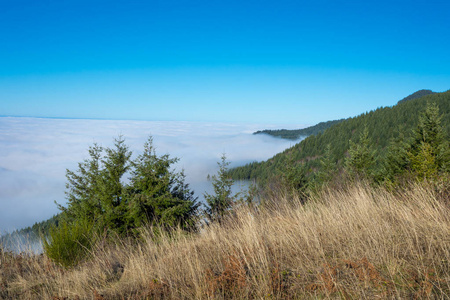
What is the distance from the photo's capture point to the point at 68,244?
4852mm

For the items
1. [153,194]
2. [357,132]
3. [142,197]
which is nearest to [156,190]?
[153,194]

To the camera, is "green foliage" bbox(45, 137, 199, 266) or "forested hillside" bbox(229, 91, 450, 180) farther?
"forested hillside" bbox(229, 91, 450, 180)

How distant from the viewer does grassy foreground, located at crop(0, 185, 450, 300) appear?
225 centimetres

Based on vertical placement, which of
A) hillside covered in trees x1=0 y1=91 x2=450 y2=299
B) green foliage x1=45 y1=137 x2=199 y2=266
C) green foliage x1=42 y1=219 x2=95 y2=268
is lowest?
green foliage x1=45 y1=137 x2=199 y2=266

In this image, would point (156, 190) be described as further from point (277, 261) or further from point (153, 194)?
point (277, 261)

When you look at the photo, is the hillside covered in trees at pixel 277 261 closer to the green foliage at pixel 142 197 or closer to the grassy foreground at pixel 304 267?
the grassy foreground at pixel 304 267

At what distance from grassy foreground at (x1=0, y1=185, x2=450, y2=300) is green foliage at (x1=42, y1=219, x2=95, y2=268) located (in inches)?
12.9

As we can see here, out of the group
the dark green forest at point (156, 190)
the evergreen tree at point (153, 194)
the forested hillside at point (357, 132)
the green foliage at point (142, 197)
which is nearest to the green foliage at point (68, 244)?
the dark green forest at point (156, 190)

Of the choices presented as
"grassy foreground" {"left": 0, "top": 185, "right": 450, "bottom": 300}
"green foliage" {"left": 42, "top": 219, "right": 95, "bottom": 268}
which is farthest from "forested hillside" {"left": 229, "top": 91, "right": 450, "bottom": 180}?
"grassy foreground" {"left": 0, "top": 185, "right": 450, "bottom": 300}

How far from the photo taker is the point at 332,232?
11.5 feet

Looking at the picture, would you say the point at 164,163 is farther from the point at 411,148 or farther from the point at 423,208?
the point at 411,148

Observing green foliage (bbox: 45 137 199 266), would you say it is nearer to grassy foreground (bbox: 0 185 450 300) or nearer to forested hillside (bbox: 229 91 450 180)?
grassy foreground (bbox: 0 185 450 300)

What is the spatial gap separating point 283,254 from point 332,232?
0.84 m

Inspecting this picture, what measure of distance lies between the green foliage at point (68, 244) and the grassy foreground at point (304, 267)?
0.33 metres
